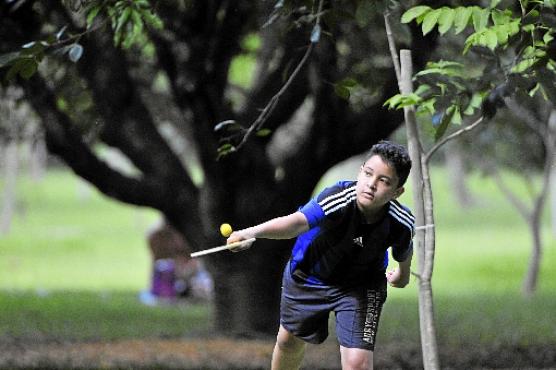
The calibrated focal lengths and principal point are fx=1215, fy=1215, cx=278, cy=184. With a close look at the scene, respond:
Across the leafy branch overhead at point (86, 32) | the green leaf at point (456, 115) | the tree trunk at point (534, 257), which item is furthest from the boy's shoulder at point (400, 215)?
the tree trunk at point (534, 257)

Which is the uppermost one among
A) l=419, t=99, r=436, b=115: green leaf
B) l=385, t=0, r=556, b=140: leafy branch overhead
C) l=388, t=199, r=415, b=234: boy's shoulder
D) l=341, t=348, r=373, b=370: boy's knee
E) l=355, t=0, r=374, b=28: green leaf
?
l=355, t=0, r=374, b=28: green leaf

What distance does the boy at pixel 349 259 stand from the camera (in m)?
5.78

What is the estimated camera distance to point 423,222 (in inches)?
229

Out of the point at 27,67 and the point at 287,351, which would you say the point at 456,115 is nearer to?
the point at 287,351

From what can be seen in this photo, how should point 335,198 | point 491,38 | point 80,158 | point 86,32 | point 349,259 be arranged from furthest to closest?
1. point 80,158
2. point 86,32
3. point 349,259
4. point 335,198
5. point 491,38

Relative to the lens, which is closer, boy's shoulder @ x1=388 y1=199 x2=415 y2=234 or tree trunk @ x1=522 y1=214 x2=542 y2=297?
boy's shoulder @ x1=388 y1=199 x2=415 y2=234

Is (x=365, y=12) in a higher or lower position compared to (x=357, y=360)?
higher

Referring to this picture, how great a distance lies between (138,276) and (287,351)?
27629 millimetres

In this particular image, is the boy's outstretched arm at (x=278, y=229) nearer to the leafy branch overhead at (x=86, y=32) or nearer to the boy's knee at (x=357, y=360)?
the boy's knee at (x=357, y=360)

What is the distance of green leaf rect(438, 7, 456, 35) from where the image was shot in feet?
18.6

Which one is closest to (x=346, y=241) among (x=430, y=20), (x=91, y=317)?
(x=430, y=20)

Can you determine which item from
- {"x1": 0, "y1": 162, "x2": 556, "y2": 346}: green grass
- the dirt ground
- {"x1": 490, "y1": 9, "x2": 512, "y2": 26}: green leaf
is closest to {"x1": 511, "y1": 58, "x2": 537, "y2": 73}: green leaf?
{"x1": 490, "y1": 9, "x2": 512, "y2": 26}: green leaf

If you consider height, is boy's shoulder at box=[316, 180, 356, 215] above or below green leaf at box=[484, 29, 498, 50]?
below

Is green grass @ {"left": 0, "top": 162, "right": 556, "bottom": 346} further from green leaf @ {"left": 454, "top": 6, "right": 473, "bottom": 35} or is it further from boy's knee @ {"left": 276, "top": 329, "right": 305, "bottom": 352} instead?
green leaf @ {"left": 454, "top": 6, "right": 473, "bottom": 35}
